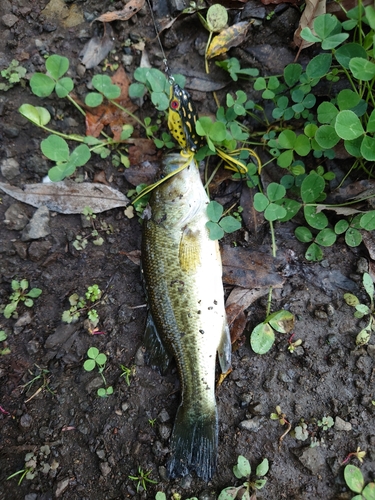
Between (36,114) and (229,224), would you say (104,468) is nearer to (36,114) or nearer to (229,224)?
(229,224)

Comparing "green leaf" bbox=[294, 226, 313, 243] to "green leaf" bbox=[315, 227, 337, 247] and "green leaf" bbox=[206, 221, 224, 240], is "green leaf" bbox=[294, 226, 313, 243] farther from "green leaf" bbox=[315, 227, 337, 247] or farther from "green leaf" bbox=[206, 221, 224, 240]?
"green leaf" bbox=[206, 221, 224, 240]

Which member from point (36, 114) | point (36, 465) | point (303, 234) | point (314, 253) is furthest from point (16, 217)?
point (314, 253)

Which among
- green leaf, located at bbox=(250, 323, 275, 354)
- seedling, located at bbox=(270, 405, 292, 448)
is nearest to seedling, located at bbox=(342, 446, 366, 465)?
seedling, located at bbox=(270, 405, 292, 448)

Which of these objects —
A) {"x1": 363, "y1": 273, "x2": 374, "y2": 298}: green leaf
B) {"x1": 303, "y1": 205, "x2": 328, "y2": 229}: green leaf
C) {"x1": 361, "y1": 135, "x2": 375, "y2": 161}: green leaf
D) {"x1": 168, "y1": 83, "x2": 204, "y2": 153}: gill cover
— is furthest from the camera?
{"x1": 303, "y1": 205, "x2": 328, "y2": 229}: green leaf

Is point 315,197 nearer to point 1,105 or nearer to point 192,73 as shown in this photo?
point 192,73

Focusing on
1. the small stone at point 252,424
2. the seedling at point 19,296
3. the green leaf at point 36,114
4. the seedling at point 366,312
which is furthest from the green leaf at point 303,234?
the green leaf at point 36,114

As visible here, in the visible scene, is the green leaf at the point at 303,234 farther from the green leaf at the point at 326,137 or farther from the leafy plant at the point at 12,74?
the leafy plant at the point at 12,74

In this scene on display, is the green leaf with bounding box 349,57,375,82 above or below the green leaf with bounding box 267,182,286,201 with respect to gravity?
above
